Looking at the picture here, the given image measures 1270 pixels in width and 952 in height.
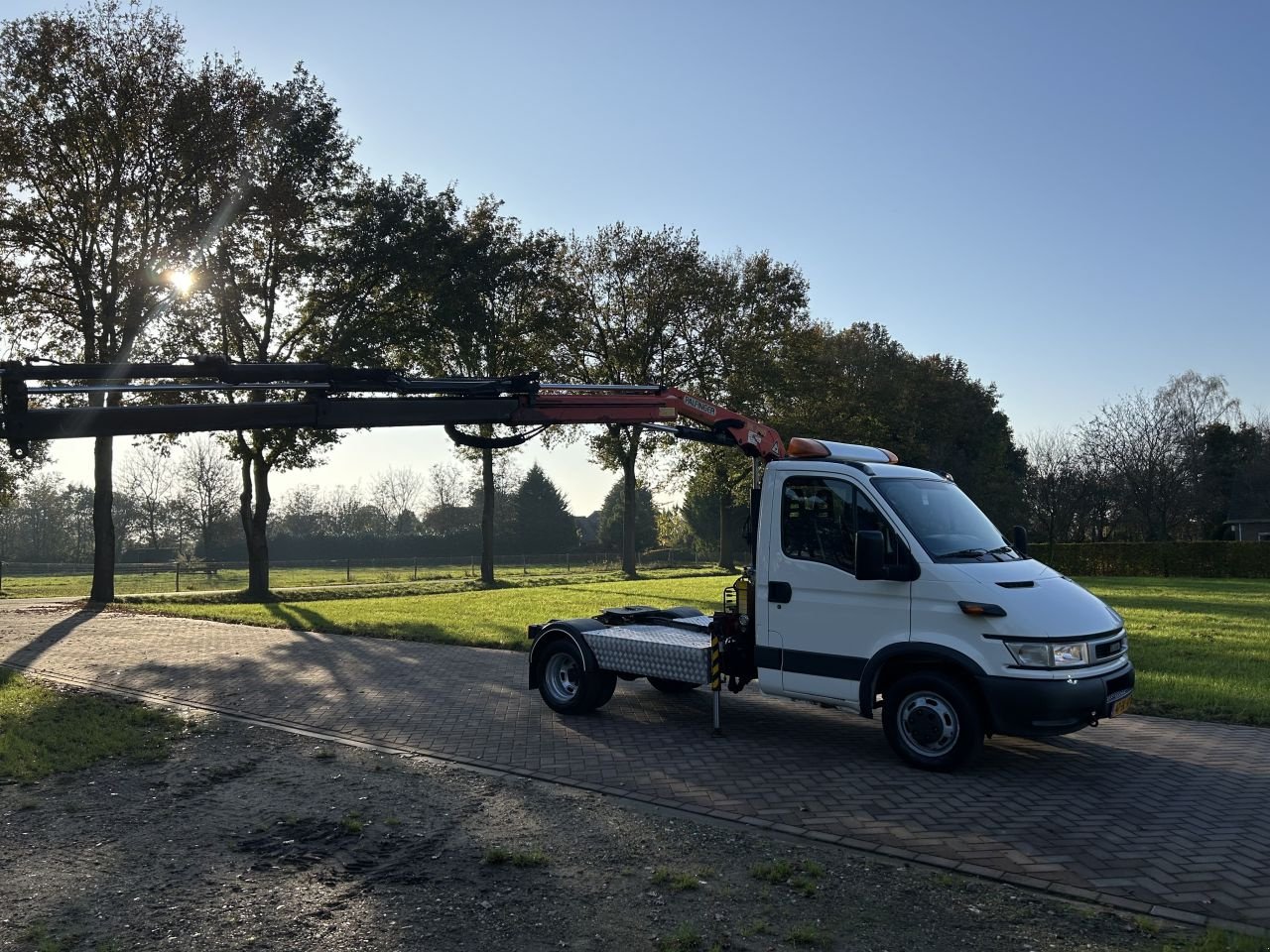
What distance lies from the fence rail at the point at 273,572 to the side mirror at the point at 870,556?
1358 inches

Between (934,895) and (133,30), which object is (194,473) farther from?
(934,895)

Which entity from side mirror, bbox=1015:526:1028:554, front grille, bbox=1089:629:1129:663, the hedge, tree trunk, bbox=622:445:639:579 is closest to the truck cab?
front grille, bbox=1089:629:1129:663

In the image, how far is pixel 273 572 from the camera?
54469 millimetres

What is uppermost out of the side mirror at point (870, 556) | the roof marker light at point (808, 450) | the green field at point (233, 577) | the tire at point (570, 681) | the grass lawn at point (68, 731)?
the roof marker light at point (808, 450)

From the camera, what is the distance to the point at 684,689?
439 inches

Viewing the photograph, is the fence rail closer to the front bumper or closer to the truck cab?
the truck cab

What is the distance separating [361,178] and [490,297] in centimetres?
789

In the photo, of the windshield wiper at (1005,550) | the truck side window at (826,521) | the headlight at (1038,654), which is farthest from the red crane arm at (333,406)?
the headlight at (1038,654)

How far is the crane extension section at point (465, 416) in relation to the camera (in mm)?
7988

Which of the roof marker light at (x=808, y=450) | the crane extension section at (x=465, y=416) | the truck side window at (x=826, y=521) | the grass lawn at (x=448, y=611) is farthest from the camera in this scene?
the grass lawn at (x=448, y=611)

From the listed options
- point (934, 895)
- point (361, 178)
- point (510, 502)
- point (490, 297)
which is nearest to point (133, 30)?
point (361, 178)

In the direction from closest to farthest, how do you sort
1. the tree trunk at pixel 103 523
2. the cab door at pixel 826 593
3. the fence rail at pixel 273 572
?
the cab door at pixel 826 593 → the tree trunk at pixel 103 523 → the fence rail at pixel 273 572

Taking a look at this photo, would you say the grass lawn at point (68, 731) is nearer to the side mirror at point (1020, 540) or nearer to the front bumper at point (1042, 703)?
the front bumper at point (1042, 703)

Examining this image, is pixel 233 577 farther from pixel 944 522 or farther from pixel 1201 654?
pixel 944 522
